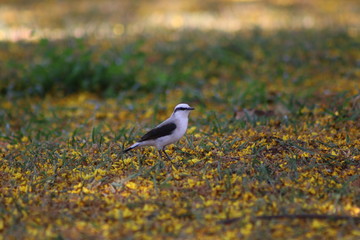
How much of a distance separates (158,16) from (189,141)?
11.7m

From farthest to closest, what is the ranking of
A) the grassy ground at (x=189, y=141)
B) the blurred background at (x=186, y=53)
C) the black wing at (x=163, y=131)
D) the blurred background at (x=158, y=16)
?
the blurred background at (x=158, y=16)
the blurred background at (x=186, y=53)
the black wing at (x=163, y=131)
the grassy ground at (x=189, y=141)

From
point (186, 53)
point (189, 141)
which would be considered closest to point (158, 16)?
point (186, 53)

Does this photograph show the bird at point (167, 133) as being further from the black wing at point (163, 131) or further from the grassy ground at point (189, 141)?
the grassy ground at point (189, 141)

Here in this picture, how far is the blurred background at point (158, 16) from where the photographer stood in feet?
47.6

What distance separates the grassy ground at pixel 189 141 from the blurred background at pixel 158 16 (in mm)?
1549

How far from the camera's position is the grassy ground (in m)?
4.53

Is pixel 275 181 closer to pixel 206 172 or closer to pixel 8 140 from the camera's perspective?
pixel 206 172

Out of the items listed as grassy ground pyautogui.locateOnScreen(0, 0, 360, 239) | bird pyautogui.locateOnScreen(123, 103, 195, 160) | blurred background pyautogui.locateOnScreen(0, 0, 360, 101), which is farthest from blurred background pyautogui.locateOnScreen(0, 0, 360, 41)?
bird pyautogui.locateOnScreen(123, 103, 195, 160)

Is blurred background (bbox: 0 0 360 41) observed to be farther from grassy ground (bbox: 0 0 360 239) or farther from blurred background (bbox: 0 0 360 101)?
grassy ground (bbox: 0 0 360 239)

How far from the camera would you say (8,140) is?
7633 mm

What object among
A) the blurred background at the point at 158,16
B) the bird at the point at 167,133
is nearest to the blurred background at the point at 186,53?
the blurred background at the point at 158,16

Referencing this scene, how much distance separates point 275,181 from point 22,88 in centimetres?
676

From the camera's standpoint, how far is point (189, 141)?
640 cm

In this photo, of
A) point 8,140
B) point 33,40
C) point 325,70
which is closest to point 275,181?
point 8,140
